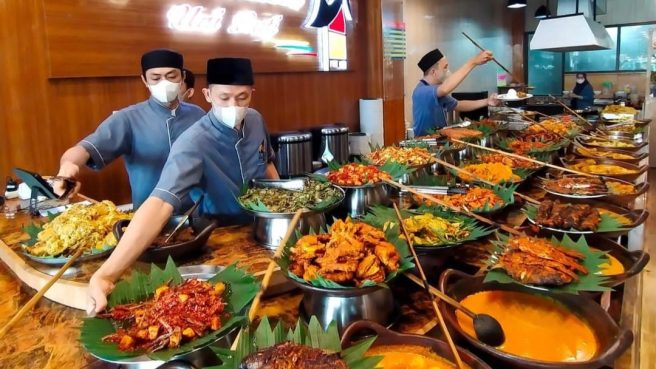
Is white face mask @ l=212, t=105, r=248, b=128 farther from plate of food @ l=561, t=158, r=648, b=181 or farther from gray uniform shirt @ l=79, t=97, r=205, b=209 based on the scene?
plate of food @ l=561, t=158, r=648, b=181

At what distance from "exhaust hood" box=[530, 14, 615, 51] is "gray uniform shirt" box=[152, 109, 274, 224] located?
6.06 meters

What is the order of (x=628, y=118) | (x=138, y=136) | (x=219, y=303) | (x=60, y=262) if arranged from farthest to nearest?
(x=628, y=118)
(x=138, y=136)
(x=60, y=262)
(x=219, y=303)

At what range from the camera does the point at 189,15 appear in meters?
5.20

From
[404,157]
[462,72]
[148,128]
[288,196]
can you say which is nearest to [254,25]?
[462,72]

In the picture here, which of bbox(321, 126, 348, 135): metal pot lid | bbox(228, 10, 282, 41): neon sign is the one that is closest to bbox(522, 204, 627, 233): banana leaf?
bbox(321, 126, 348, 135): metal pot lid

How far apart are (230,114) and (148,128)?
46.7 inches

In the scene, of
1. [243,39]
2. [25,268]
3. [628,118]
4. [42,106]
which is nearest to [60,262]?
[25,268]

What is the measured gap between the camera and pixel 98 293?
1.44m

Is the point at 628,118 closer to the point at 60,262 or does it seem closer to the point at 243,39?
the point at 243,39

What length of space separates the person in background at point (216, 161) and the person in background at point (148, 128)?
741 mm

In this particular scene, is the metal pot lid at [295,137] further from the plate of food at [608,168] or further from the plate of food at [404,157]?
the plate of food at [608,168]

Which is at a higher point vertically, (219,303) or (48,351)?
(219,303)

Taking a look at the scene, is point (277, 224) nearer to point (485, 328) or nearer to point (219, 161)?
point (219, 161)

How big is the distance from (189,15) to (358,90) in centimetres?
355
